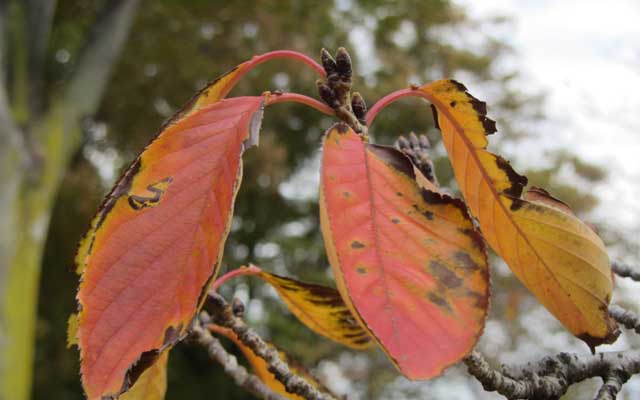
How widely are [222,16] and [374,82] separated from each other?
60.1 inches

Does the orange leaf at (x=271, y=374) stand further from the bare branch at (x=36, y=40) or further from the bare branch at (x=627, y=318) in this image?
the bare branch at (x=36, y=40)

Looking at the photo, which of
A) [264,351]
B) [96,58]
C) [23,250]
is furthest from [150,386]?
[96,58]

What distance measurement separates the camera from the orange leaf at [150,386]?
453 mm

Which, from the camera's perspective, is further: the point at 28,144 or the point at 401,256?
the point at 28,144

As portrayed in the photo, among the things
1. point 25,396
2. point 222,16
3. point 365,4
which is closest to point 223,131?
point 25,396

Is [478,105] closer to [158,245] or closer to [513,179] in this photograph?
[513,179]

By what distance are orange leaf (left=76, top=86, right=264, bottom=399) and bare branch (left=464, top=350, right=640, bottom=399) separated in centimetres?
18

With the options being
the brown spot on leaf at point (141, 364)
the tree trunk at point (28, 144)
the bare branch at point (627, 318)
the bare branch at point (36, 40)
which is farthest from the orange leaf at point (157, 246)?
the bare branch at point (36, 40)

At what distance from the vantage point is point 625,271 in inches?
22.4

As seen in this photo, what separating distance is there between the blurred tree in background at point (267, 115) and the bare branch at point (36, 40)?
0.54 ft

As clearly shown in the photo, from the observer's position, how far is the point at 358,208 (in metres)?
0.29

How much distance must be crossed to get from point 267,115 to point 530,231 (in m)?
6.08

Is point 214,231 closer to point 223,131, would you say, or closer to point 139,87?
point 223,131

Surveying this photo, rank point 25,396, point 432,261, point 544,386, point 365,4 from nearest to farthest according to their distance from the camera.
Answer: point 432,261 → point 544,386 → point 25,396 → point 365,4
